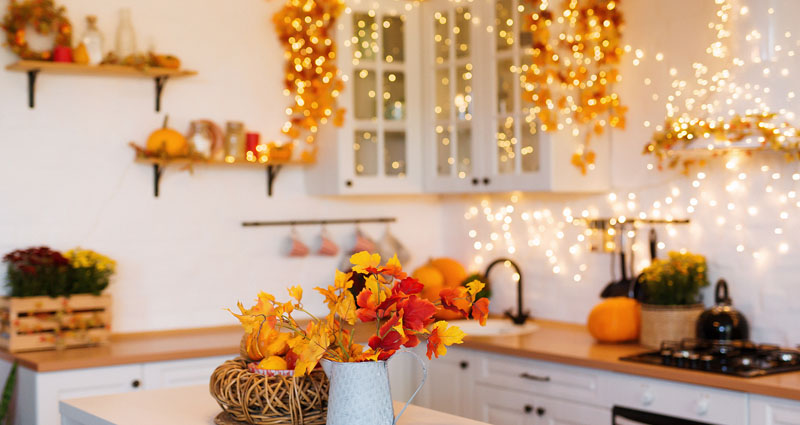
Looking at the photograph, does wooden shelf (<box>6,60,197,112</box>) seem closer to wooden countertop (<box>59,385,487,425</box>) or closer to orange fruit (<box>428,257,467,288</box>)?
orange fruit (<box>428,257,467,288</box>)

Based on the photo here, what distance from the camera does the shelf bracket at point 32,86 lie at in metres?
3.64

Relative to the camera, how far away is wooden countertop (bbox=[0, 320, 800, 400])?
2.78m

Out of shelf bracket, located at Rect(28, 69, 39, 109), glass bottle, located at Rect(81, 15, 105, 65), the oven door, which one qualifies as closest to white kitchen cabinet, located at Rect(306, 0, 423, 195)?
glass bottle, located at Rect(81, 15, 105, 65)

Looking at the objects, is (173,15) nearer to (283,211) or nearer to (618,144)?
(283,211)

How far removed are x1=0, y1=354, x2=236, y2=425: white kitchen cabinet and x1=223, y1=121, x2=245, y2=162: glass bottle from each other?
0.94m

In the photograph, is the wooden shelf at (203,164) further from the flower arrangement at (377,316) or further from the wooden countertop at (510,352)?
the flower arrangement at (377,316)

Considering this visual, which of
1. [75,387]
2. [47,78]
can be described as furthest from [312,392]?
[47,78]

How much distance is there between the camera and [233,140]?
4027 millimetres

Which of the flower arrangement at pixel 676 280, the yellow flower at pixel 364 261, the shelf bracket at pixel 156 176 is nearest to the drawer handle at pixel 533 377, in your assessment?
the flower arrangement at pixel 676 280

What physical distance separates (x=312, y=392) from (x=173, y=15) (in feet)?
8.35

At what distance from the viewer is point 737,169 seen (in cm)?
342

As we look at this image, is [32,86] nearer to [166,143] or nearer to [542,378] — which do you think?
[166,143]

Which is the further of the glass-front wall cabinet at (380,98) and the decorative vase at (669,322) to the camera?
the glass-front wall cabinet at (380,98)

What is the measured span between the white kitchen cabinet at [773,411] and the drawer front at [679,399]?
0.03 meters
